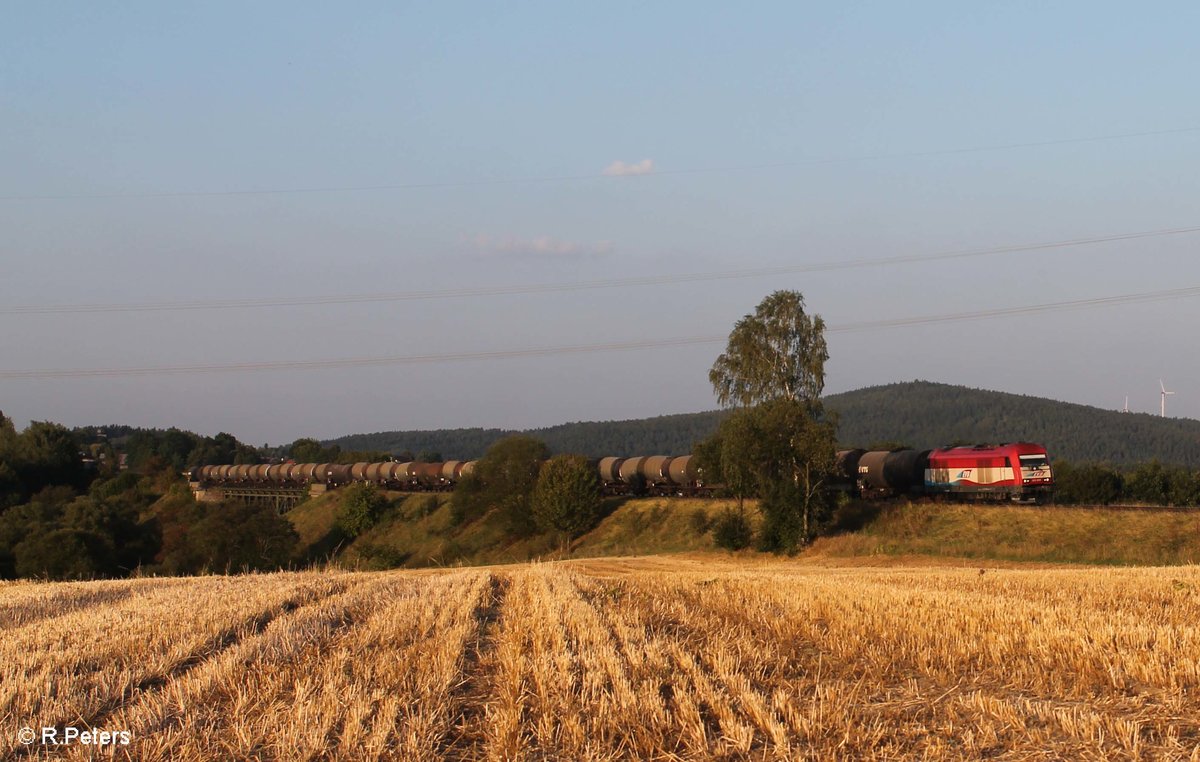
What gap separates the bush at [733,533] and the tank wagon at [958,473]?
6545 mm

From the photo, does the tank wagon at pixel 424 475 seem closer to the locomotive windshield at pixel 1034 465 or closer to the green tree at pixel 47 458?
the green tree at pixel 47 458

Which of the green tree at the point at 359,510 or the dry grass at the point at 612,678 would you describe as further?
the green tree at the point at 359,510

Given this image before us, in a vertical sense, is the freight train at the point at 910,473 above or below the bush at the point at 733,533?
above

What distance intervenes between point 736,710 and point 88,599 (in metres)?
14.1

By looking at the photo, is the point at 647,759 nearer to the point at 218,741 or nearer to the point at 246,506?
the point at 218,741

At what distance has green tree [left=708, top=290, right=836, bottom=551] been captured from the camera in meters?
56.7

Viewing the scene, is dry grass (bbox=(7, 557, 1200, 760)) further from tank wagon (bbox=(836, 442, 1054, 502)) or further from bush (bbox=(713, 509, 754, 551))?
tank wagon (bbox=(836, 442, 1054, 502))

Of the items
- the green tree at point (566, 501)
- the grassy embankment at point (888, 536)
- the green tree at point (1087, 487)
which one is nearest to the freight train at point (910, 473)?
the grassy embankment at point (888, 536)

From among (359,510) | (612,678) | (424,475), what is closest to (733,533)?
(359,510)

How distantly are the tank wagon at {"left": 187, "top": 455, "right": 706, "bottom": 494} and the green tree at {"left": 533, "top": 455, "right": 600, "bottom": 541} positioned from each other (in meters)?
6.10

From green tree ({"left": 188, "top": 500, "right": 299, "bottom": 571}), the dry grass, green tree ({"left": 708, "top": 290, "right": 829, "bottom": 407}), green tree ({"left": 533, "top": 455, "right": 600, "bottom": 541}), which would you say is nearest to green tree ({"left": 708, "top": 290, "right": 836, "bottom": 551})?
green tree ({"left": 708, "top": 290, "right": 829, "bottom": 407})

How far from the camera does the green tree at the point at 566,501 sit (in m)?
74.5

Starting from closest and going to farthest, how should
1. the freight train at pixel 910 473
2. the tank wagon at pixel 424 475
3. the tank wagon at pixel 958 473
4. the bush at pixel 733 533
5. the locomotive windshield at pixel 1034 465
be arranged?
the locomotive windshield at pixel 1034 465 < the tank wagon at pixel 958 473 < the freight train at pixel 910 473 < the bush at pixel 733 533 < the tank wagon at pixel 424 475

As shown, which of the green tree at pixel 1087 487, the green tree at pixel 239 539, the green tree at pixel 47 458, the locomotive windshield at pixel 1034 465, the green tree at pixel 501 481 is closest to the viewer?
the locomotive windshield at pixel 1034 465
